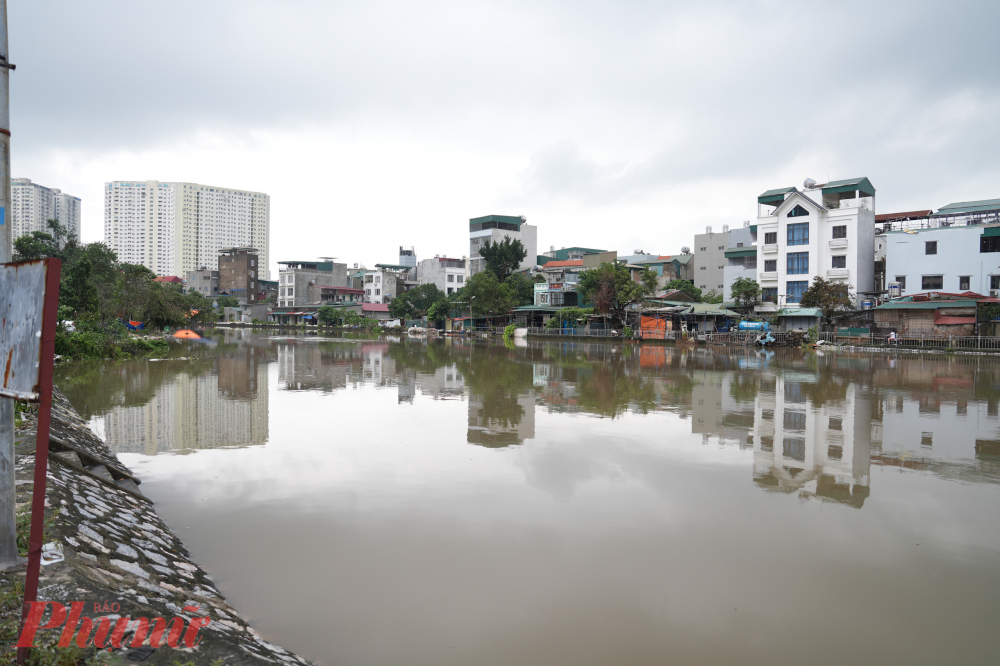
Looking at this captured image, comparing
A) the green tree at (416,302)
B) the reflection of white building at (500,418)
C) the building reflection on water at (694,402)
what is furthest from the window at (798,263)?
the green tree at (416,302)

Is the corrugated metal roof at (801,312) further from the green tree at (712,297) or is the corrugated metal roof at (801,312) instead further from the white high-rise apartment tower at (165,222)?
the white high-rise apartment tower at (165,222)

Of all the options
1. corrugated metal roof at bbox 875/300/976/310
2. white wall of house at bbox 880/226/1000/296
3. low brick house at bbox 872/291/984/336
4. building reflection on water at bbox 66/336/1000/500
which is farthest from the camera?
white wall of house at bbox 880/226/1000/296

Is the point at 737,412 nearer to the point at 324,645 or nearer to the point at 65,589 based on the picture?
the point at 324,645

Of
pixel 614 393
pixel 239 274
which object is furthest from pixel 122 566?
pixel 239 274

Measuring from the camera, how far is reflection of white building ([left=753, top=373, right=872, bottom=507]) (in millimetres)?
7117

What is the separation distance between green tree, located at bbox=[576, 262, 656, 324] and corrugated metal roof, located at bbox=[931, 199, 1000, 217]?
62.9 feet

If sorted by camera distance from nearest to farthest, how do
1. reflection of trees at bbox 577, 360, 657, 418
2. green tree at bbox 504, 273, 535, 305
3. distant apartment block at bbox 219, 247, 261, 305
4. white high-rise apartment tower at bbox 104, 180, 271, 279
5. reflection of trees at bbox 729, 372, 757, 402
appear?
reflection of trees at bbox 577, 360, 657, 418, reflection of trees at bbox 729, 372, 757, 402, green tree at bbox 504, 273, 535, 305, distant apartment block at bbox 219, 247, 261, 305, white high-rise apartment tower at bbox 104, 180, 271, 279

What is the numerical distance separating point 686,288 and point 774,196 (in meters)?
10.8

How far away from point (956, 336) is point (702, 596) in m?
33.8

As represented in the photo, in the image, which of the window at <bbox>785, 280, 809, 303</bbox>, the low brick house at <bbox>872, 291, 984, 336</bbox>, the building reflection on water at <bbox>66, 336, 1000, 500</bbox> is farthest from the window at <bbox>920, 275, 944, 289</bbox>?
the building reflection on water at <bbox>66, 336, 1000, 500</bbox>

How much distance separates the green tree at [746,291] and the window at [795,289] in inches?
80.7

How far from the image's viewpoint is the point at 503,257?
60000mm

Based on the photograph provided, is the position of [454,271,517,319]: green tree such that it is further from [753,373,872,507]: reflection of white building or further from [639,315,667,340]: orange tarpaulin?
[753,373,872,507]: reflection of white building

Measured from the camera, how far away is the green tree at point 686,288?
1902 inches
